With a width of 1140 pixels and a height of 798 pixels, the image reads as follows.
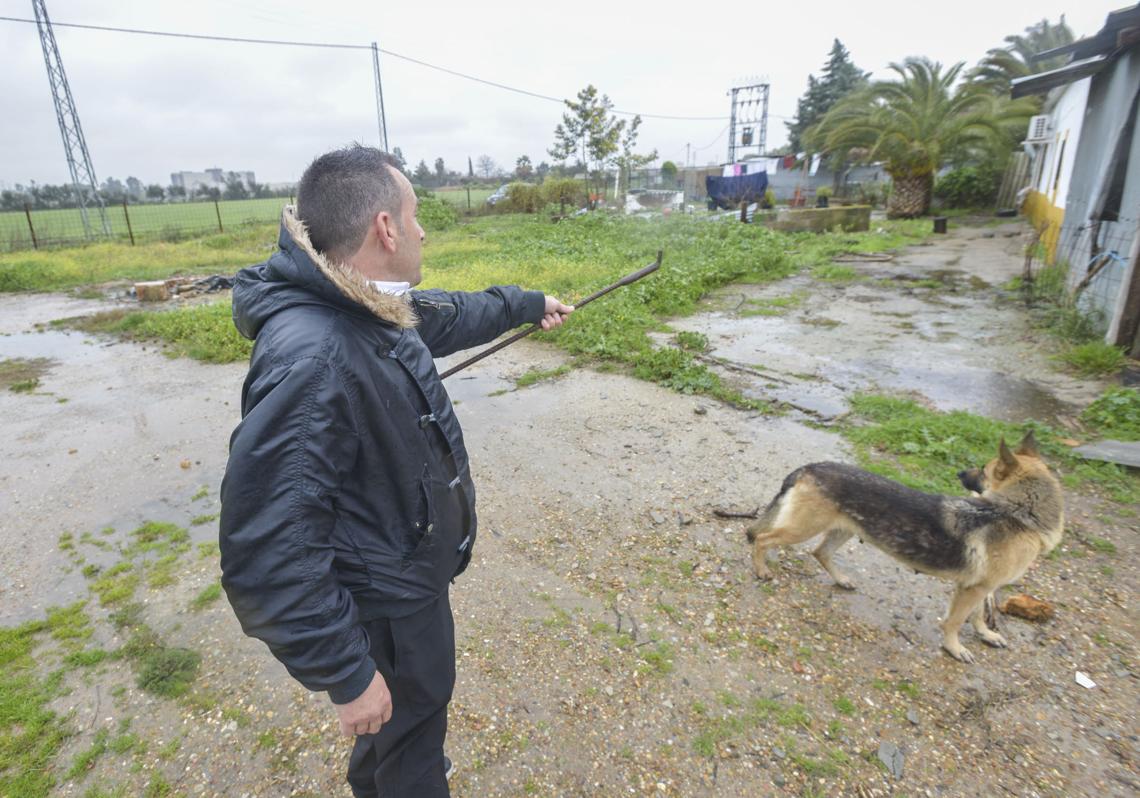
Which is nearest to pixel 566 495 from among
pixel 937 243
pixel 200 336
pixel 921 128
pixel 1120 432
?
pixel 1120 432

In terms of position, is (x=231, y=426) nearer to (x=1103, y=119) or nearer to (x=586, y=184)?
(x=1103, y=119)

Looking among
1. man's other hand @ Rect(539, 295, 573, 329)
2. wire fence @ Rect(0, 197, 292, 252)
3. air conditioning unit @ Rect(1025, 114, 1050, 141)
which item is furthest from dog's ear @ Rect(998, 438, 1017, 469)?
air conditioning unit @ Rect(1025, 114, 1050, 141)

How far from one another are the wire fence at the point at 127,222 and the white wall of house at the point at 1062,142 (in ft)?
50.5

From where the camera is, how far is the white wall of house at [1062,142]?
10992 millimetres

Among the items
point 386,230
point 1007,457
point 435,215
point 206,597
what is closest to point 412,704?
point 386,230

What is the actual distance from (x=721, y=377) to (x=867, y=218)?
1645 cm

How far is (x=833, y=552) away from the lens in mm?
3480

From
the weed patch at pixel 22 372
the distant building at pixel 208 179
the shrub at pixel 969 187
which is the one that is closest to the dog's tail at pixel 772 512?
the weed patch at pixel 22 372

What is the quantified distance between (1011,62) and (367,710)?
101 ft

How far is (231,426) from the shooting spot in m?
5.87

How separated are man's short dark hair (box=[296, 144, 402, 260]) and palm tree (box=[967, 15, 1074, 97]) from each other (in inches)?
1044

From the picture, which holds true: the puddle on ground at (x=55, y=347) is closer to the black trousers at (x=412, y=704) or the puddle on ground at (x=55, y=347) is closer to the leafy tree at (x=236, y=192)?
the black trousers at (x=412, y=704)

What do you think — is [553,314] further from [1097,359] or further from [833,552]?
[1097,359]

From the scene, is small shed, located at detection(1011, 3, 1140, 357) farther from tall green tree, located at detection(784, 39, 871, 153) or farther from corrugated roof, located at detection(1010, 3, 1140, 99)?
tall green tree, located at detection(784, 39, 871, 153)
